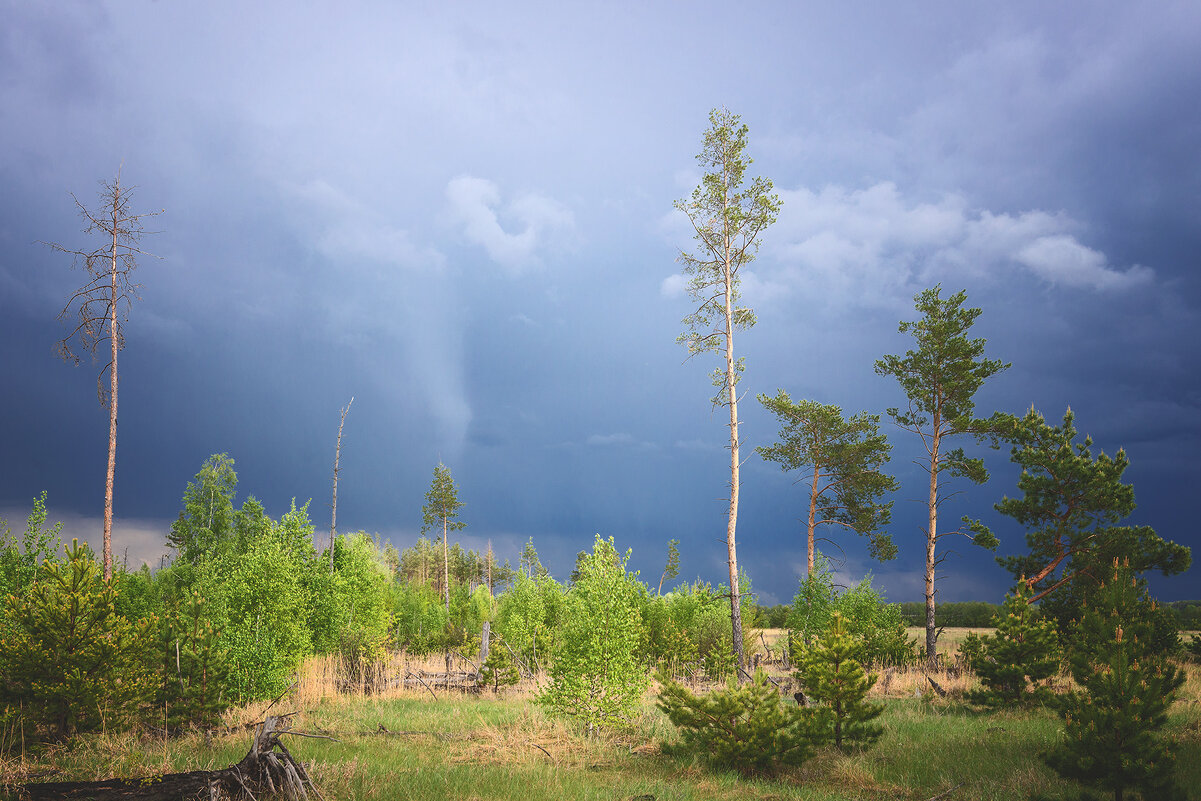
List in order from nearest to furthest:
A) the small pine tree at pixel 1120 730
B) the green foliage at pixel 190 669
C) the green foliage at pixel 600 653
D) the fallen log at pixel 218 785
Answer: the fallen log at pixel 218 785 < the small pine tree at pixel 1120 730 < the green foliage at pixel 600 653 < the green foliage at pixel 190 669

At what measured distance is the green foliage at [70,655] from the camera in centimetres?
1112

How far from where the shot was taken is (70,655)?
1121 centimetres

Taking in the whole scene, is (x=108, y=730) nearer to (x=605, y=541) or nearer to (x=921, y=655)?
(x=605, y=541)

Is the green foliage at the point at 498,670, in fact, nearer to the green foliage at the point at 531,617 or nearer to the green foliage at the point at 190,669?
the green foliage at the point at 531,617

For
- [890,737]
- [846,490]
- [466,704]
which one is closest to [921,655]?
[846,490]

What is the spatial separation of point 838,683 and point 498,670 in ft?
49.3

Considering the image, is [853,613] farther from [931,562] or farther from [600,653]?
[600,653]

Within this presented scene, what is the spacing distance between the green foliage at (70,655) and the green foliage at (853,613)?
879 inches

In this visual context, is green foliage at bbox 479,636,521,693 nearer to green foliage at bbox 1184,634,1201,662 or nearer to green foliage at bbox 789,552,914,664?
green foliage at bbox 789,552,914,664

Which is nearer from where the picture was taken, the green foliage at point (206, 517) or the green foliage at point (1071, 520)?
the green foliage at point (1071, 520)

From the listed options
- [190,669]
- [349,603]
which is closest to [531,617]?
[349,603]

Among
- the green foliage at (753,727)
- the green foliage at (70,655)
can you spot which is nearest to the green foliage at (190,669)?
the green foliage at (70,655)

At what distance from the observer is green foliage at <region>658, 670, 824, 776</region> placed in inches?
401

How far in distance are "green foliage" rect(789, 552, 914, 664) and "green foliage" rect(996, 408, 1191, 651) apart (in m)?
4.98
